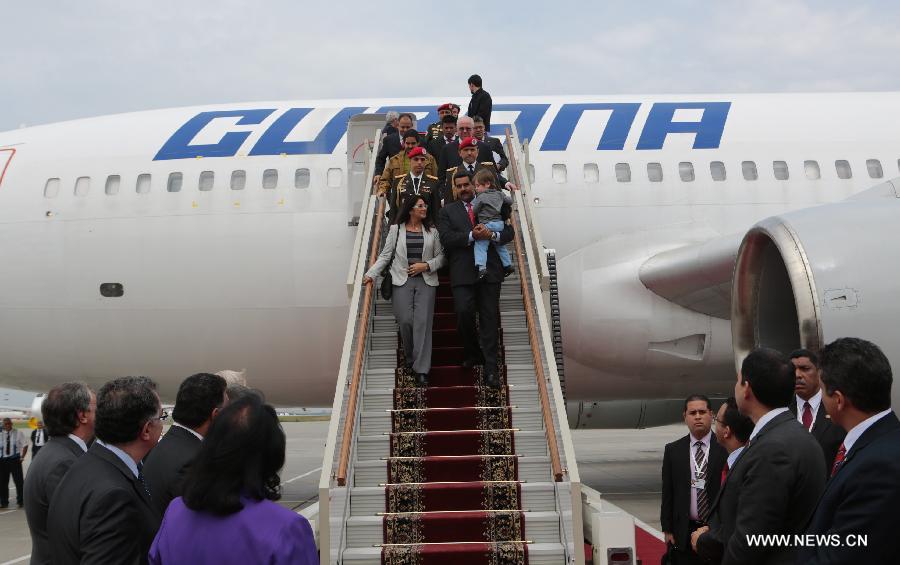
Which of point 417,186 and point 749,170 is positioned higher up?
point 749,170

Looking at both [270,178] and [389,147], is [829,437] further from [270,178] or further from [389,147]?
[270,178]

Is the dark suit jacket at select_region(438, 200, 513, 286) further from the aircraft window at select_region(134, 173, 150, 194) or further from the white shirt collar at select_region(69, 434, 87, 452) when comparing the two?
the aircraft window at select_region(134, 173, 150, 194)

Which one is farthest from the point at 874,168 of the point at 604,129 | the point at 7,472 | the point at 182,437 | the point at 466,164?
Answer: the point at 7,472

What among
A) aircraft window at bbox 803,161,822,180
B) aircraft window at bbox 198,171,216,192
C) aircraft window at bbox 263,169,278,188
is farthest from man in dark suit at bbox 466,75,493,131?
aircraft window at bbox 803,161,822,180

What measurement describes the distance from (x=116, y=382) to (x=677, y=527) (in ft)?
10.2

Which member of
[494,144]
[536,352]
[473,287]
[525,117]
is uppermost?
[525,117]

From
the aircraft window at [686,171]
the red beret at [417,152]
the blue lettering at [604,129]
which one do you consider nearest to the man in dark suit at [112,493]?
the red beret at [417,152]

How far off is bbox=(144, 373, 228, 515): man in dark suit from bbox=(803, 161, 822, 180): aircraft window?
8.66 metres

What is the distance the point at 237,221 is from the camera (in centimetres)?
1014

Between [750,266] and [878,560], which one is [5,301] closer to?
[750,266]

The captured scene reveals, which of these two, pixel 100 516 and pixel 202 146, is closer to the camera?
pixel 100 516

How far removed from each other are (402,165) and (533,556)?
4.19 meters

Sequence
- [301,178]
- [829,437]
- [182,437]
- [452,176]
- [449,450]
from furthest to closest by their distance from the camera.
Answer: [301,178], [452,176], [449,450], [829,437], [182,437]

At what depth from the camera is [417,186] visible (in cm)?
779
